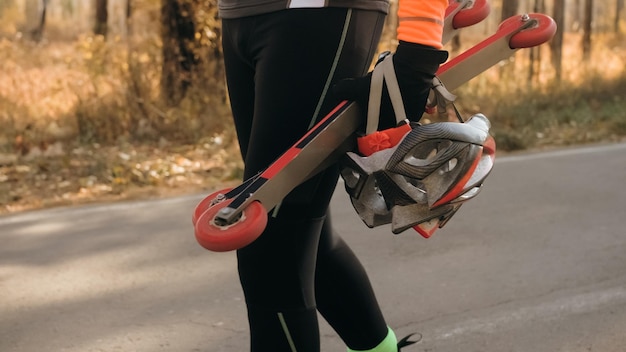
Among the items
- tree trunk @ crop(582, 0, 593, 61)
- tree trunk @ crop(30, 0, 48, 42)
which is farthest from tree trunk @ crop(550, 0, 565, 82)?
tree trunk @ crop(30, 0, 48, 42)

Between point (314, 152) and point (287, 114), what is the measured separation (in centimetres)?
14

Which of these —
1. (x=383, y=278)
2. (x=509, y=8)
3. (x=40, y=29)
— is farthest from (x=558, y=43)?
(x=40, y=29)

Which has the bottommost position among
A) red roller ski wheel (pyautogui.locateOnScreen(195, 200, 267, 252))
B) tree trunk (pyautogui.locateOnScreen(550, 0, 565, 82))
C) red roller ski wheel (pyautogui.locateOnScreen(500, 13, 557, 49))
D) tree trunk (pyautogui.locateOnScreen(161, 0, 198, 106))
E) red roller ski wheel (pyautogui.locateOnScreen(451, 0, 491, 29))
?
tree trunk (pyautogui.locateOnScreen(550, 0, 565, 82))

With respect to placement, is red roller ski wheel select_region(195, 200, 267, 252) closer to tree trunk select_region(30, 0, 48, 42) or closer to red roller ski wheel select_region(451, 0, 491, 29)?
red roller ski wheel select_region(451, 0, 491, 29)

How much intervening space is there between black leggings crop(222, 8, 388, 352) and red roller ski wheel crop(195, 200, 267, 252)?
245mm

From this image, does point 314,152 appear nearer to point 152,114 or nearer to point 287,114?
point 287,114

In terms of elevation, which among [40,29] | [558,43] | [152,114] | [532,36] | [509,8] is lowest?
[40,29]

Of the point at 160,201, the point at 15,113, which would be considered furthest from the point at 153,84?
the point at 160,201

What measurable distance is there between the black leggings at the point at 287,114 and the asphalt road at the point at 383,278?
1282 mm

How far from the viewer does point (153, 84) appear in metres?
9.05

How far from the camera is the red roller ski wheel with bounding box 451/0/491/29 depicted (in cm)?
228

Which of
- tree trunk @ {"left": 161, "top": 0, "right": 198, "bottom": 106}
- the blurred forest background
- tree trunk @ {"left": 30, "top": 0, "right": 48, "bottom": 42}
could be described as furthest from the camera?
tree trunk @ {"left": 30, "top": 0, "right": 48, "bottom": 42}

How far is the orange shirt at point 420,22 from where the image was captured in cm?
184

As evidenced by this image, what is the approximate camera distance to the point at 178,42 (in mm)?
9109
